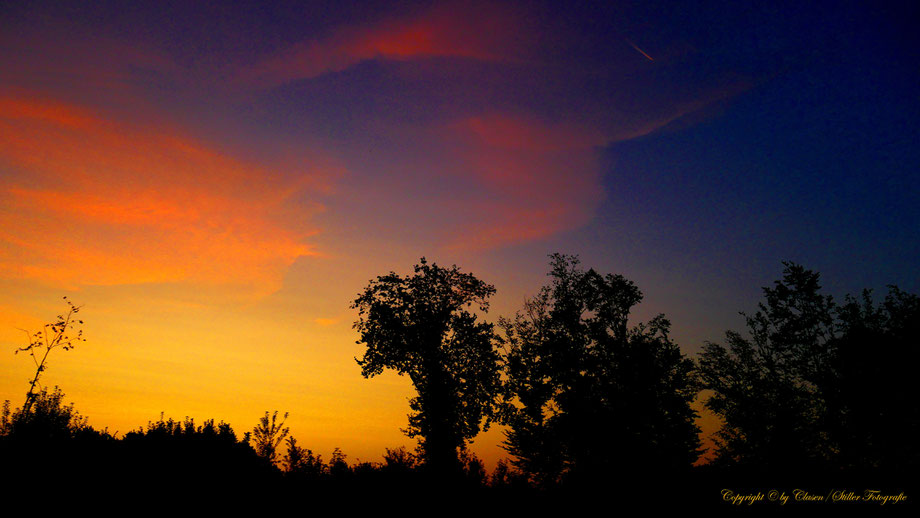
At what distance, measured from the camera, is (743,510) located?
A: 14281 millimetres

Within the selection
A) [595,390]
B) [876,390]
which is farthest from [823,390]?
[595,390]

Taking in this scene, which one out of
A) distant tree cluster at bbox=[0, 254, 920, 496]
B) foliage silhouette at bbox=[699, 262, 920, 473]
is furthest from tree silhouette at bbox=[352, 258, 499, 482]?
foliage silhouette at bbox=[699, 262, 920, 473]

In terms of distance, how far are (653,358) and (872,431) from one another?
57.2ft

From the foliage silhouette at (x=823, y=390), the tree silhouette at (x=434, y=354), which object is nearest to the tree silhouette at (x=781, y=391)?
the foliage silhouette at (x=823, y=390)

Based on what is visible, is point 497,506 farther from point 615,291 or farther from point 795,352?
point 795,352

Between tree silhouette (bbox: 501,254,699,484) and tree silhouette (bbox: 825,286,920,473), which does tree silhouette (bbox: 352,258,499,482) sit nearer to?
tree silhouette (bbox: 501,254,699,484)

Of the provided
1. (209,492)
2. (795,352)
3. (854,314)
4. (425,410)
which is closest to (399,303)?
(425,410)

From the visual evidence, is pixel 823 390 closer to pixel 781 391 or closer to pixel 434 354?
pixel 781 391

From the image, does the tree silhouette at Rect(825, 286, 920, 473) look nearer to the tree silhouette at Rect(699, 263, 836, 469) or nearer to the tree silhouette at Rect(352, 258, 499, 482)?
the tree silhouette at Rect(699, 263, 836, 469)

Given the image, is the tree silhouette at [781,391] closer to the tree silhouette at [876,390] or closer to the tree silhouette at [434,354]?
the tree silhouette at [876,390]

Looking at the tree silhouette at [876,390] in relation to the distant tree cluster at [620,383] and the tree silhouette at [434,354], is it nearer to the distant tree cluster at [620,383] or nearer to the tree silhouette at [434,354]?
the distant tree cluster at [620,383]

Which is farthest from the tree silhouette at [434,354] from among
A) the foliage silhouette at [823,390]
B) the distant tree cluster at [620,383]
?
the foliage silhouette at [823,390]

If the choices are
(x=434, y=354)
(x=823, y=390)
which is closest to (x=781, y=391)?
(x=823, y=390)

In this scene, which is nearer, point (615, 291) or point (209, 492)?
point (209, 492)
